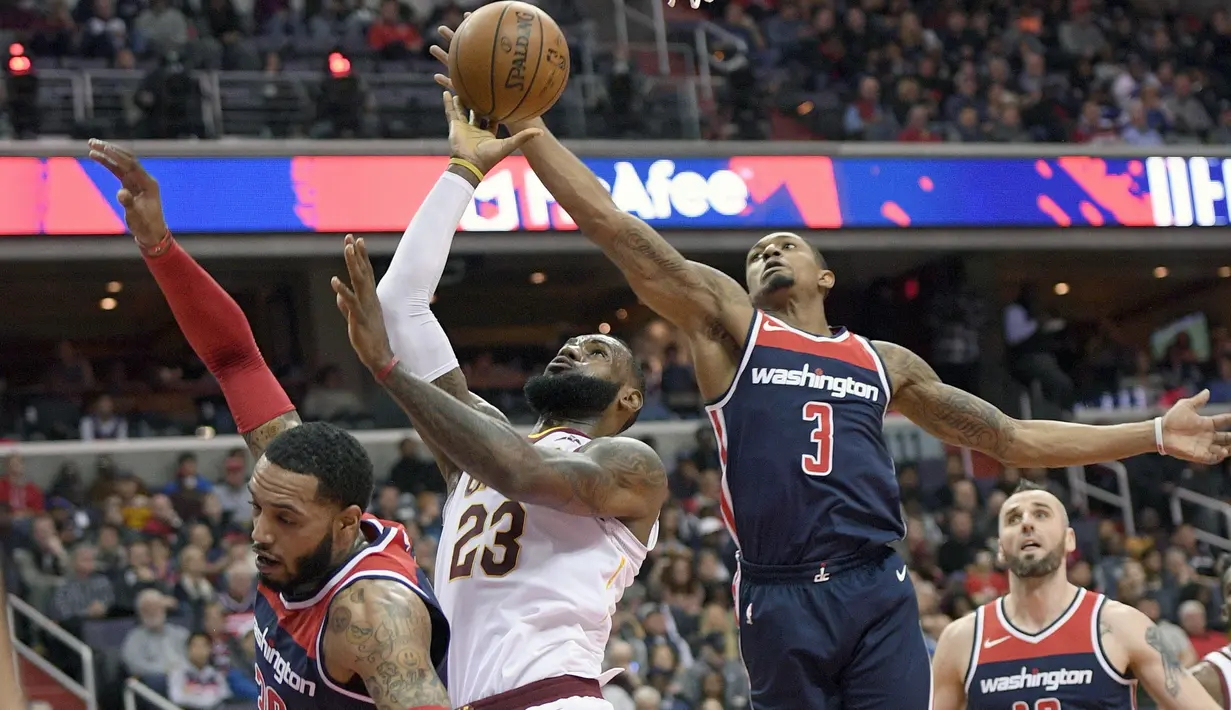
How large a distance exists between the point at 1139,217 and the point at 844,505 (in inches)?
546

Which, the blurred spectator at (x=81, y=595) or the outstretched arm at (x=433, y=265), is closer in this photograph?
the outstretched arm at (x=433, y=265)

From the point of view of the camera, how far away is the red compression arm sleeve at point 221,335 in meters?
4.56

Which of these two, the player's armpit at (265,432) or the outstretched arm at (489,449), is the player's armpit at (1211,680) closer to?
the outstretched arm at (489,449)

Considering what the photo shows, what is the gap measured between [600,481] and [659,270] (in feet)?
4.49

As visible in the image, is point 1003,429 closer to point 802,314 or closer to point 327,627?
point 802,314

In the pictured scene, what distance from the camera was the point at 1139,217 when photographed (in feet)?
58.3

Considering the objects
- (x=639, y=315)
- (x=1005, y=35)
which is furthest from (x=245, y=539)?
(x=1005, y=35)

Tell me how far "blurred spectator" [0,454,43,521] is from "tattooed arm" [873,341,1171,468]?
8849 millimetres

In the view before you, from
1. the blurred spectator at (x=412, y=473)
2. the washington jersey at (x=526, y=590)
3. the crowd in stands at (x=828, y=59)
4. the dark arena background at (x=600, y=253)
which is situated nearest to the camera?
the washington jersey at (x=526, y=590)

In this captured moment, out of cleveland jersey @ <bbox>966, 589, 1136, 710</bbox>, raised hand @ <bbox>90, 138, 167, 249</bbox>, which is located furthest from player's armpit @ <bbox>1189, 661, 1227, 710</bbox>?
raised hand @ <bbox>90, 138, 167, 249</bbox>

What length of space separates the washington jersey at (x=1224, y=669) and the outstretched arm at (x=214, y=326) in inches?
172

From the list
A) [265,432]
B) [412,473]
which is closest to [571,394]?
[265,432]

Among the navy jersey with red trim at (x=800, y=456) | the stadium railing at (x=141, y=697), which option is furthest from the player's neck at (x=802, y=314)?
the stadium railing at (x=141, y=697)

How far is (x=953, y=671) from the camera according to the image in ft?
21.1
